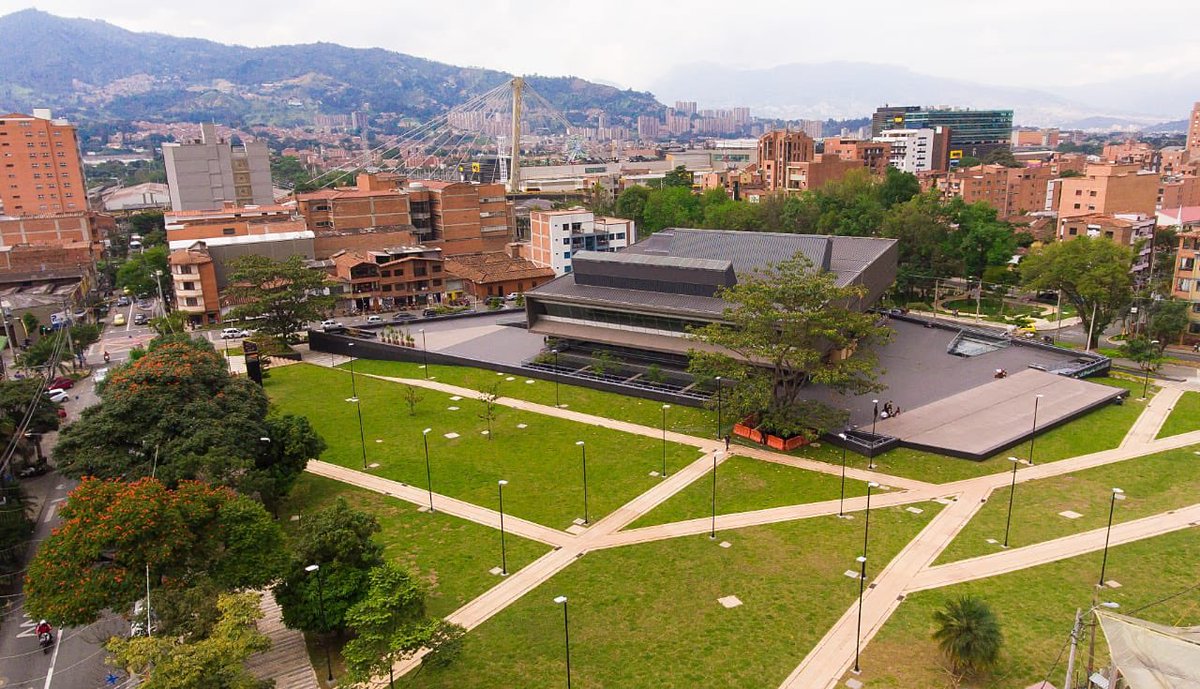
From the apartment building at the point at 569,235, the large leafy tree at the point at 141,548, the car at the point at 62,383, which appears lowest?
the car at the point at 62,383

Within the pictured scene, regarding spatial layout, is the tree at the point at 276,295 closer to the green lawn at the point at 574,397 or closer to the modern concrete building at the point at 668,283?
the green lawn at the point at 574,397

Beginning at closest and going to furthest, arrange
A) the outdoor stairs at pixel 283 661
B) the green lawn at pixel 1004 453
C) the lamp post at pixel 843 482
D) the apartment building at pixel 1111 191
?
the outdoor stairs at pixel 283 661, the lamp post at pixel 843 482, the green lawn at pixel 1004 453, the apartment building at pixel 1111 191

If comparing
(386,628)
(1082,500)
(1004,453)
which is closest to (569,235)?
(1004,453)

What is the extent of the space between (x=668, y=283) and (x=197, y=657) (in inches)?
1387

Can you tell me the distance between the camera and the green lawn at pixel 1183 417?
124 ft

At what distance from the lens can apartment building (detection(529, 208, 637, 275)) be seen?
7938 cm

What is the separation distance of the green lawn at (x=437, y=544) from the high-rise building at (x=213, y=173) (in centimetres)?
9131

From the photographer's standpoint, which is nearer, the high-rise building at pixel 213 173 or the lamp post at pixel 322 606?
the lamp post at pixel 322 606

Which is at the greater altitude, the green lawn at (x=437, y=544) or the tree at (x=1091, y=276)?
the tree at (x=1091, y=276)

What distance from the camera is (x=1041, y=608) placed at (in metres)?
23.1

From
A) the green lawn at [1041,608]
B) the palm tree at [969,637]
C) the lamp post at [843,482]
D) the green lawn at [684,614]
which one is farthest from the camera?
the lamp post at [843,482]

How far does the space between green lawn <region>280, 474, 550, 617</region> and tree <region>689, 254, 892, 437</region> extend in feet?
47.0

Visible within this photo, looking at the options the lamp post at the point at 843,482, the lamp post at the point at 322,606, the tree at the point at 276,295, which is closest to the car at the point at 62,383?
the tree at the point at 276,295

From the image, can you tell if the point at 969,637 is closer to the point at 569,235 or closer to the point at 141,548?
the point at 141,548
